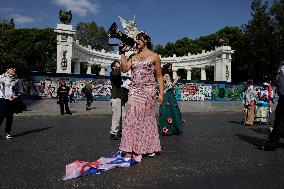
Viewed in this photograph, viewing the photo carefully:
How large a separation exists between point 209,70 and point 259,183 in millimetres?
63341

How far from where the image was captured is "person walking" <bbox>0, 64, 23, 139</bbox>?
8.83 meters

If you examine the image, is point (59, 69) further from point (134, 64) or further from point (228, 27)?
point (228, 27)

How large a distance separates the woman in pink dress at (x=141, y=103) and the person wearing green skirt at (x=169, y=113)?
137 inches

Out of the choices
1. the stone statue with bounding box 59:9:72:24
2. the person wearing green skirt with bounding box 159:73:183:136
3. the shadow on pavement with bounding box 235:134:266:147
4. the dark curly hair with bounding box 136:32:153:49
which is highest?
the stone statue with bounding box 59:9:72:24

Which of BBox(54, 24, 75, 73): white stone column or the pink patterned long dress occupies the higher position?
BBox(54, 24, 75, 73): white stone column

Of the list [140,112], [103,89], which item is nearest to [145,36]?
[140,112]

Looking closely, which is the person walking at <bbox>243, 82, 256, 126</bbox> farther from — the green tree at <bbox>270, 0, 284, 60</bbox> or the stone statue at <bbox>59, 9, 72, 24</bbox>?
the green tree at <bbox>270, 0, 284, 60</bbox>

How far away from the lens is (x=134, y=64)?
613 cm

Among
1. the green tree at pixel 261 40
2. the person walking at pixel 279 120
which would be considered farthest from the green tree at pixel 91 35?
the person walking at pixel 279 120

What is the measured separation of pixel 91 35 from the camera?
76.2m

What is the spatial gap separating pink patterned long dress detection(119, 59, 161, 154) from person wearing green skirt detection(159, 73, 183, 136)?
3.50 m

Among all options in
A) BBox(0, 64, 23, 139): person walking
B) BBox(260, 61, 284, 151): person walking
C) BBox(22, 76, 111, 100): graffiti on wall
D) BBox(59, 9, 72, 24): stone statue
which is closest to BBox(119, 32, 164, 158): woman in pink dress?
BBox(260, 61, 284, 151): person walking

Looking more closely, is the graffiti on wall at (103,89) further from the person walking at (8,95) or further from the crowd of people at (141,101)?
the crowd of people at (141,101)

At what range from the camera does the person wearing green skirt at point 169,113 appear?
381 inches
